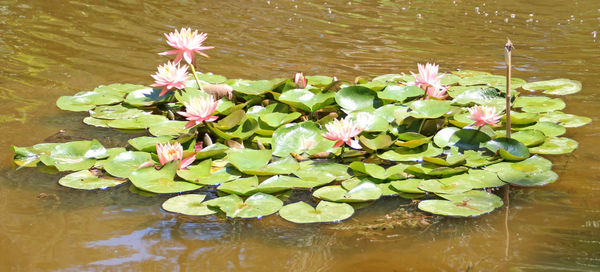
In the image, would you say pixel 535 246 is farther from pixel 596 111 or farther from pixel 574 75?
pixel 574 75

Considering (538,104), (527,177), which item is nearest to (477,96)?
(538,104)

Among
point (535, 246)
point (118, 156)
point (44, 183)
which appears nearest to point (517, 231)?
point (535, 246)

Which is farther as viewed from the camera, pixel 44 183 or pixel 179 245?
pixel 44 183

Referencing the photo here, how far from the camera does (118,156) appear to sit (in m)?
2.78

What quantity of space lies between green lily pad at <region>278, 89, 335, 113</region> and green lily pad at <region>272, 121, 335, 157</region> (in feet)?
0.70

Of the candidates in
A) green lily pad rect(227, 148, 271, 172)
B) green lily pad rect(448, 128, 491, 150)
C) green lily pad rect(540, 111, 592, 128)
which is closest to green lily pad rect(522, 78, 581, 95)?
green lily pad rect(540, 111, 592, 128)

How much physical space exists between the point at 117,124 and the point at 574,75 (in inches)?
123

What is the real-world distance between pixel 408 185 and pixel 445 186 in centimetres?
15

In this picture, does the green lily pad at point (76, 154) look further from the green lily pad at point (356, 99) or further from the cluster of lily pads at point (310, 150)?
the green lily pad at point (356, 99)

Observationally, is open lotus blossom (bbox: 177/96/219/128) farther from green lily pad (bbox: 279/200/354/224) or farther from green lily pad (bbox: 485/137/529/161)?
green lily pad (bbox: 485/137/529/161)

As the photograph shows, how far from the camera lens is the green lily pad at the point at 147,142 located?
9.57 ft

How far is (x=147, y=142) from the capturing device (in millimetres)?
2975

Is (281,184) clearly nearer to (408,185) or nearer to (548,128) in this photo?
(408,185)

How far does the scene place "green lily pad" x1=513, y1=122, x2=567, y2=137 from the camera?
3012 mm
